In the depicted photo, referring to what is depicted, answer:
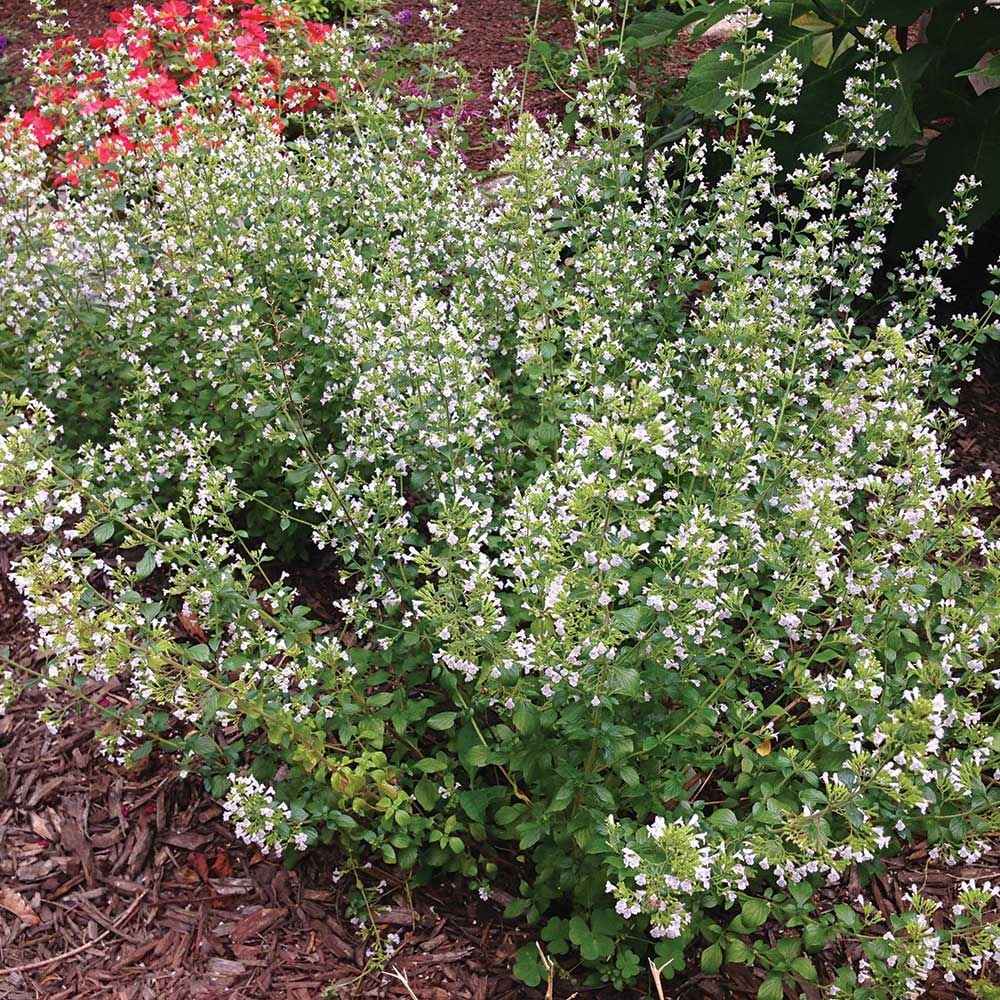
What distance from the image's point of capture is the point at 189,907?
3062 mm

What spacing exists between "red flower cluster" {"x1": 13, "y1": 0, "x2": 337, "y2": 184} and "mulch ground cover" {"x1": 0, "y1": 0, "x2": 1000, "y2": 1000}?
2446mm

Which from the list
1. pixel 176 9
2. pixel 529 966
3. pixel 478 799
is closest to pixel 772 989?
pixel 529 966

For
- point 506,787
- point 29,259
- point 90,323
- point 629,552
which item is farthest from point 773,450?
point 29,259

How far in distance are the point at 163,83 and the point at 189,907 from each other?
4966mm

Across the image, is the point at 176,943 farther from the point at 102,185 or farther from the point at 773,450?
the point at 102,185

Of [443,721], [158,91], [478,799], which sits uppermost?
[158,91]

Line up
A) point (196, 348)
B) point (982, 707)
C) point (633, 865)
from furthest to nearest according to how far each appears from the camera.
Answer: point (196, 348)
point (982, 707)
point (633, 865)

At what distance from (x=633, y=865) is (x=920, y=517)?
1.21 m

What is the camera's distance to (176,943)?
2.96 metres

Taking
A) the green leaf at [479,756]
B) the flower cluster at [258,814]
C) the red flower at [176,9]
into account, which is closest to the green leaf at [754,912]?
the green leaf at [479,756]

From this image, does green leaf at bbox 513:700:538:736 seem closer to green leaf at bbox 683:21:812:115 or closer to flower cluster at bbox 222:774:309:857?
flower cluster at bbox 222:774:309:857

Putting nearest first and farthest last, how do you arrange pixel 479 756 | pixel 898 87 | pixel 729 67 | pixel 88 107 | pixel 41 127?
pixel 479 756, pixel 898 87, pixel 729 67, pixel 88 107, pixel 41 127

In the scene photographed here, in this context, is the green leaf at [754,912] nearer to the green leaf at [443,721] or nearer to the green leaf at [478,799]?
the green leaf at [478,799]

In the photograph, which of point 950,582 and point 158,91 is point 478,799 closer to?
point 950,582
